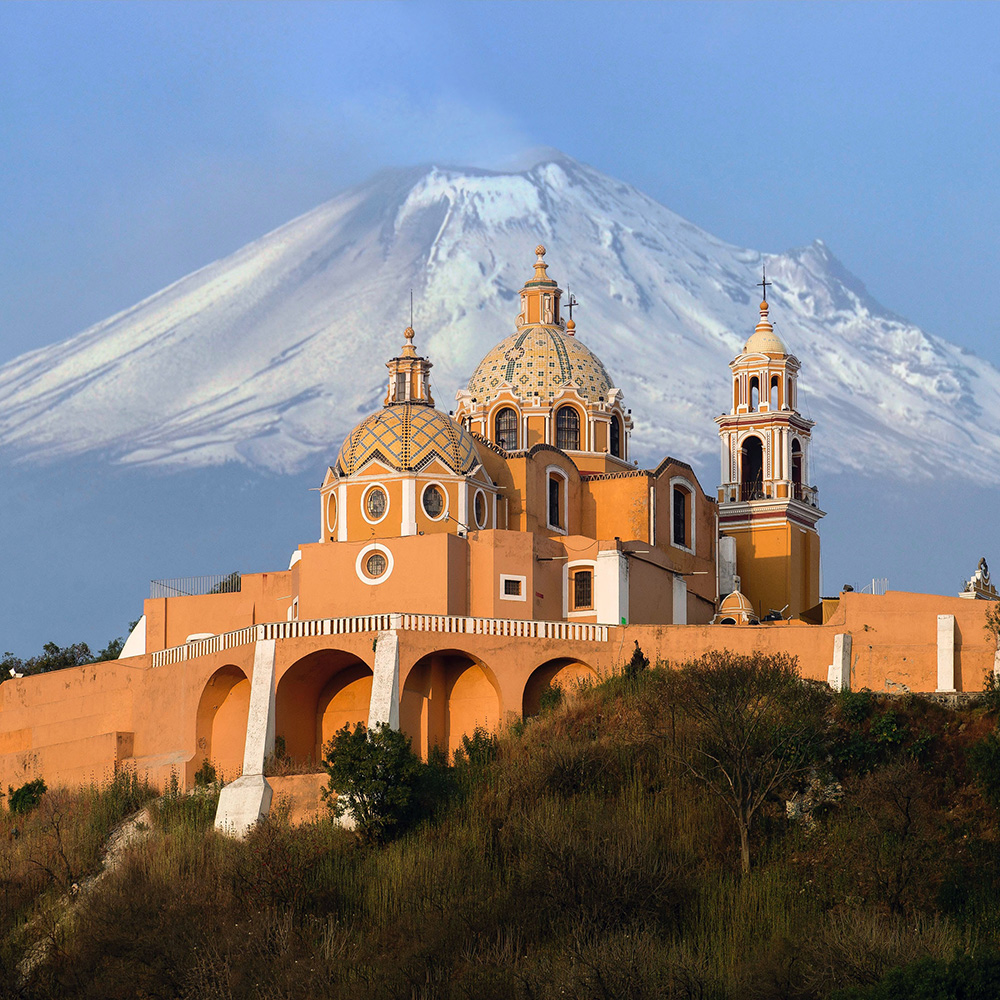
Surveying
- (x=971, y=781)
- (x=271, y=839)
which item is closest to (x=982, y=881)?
(x=971, y=781)

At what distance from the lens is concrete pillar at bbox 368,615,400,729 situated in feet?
143

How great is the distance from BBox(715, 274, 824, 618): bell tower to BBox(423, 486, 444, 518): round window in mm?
11945

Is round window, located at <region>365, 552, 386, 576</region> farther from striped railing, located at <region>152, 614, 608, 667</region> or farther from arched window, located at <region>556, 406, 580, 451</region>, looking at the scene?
arched window, located at <region>556, 406, 580, 451</region>

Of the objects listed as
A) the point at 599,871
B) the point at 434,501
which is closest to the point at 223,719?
the point at 434,501

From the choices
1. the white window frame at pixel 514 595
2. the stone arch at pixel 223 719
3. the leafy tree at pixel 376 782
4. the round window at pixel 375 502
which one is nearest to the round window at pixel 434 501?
the round window at pixel 375 502

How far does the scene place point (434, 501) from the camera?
48.1 metres

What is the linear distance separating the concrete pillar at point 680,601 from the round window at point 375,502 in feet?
24.5

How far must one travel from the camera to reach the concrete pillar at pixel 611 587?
4744 centimetres

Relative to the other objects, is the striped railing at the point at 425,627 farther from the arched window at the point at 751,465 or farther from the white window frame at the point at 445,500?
the arched window at the point at 751,465

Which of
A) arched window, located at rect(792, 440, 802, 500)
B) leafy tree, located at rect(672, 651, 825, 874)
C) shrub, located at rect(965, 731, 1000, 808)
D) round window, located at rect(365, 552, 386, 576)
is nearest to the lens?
shrub, located at rect(965, 731, 1000, 808)

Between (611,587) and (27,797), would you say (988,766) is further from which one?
(27,797)

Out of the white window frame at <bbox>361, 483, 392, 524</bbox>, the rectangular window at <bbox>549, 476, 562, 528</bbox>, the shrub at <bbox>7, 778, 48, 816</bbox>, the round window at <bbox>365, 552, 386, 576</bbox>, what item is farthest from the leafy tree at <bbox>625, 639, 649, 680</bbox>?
the shrub at <bbox>7, 778, 48, 816</bbox>

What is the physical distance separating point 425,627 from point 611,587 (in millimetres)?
4926

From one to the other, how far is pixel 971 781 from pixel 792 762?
3.26m
